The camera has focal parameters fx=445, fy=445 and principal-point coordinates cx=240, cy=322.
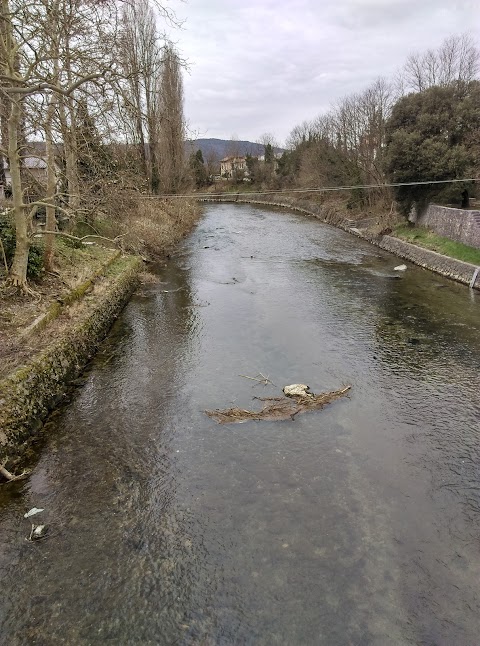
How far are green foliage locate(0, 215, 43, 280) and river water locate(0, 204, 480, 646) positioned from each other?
8.29 feet

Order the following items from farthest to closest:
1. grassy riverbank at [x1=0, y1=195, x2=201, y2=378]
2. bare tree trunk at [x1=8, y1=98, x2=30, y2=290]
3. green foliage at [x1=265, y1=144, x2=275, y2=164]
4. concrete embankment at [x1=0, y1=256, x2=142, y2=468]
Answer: green foliage at [x1=265, y1=144, x2=275, y2=164]
bare tree trunk at [x1=8, y1=98, x2=30, y2=290]
grassy riverbank at [x1=0, y1=195, x2=201, y2=378]
concrete embankment at [x1=0, y1=256, x2=142, y2=468]

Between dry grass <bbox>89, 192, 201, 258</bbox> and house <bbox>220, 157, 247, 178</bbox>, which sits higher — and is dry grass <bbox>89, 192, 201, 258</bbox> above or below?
below

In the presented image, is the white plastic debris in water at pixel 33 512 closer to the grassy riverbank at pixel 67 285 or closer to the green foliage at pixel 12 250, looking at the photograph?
the grassy riverbank at pixel 67 285

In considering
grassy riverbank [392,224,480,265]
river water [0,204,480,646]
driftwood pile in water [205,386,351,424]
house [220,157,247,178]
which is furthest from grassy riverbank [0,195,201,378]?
house [220,157,247,178]

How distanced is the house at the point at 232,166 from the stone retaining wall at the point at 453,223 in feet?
167

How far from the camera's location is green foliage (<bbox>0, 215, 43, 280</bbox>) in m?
11.3

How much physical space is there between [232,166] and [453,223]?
2370 inches

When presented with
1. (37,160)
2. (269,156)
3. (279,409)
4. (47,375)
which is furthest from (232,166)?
(279,409)

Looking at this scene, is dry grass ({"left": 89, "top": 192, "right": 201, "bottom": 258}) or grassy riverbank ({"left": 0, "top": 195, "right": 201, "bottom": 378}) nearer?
grassy riverbank ({"left": 0, "top": 195, "right": 201, "bottom": 378})

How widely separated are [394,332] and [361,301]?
9.45ft

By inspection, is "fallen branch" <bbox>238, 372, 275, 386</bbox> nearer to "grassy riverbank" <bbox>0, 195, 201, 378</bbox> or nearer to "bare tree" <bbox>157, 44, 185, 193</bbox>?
"grassy riverbank" <bbox>0, 195, 201, 378</bbox>

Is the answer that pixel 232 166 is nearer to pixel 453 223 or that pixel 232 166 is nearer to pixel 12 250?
pixel 453 223

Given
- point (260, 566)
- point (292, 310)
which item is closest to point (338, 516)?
point (260, 566)

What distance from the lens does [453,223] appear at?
1927 cm
